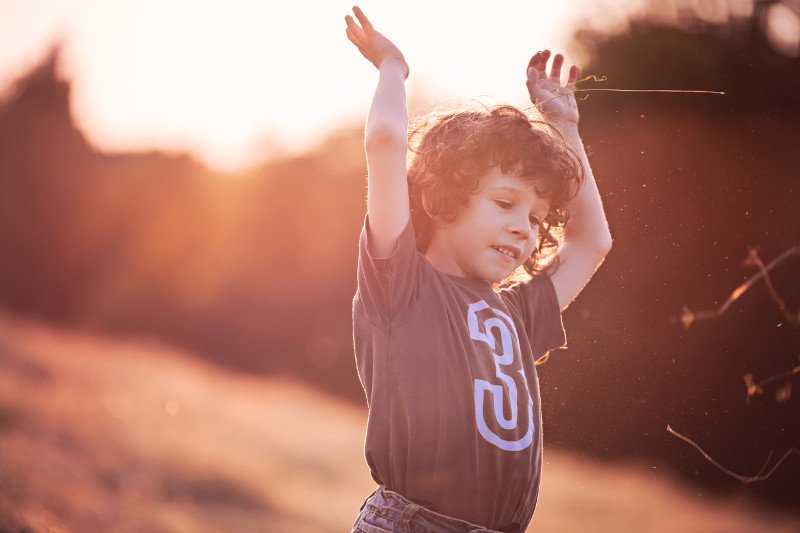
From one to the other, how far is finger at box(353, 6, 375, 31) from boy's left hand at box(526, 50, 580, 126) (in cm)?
51

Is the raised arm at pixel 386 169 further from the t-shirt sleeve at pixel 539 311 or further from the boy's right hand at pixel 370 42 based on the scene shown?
the t-shirt sleeve at pixel 539 311

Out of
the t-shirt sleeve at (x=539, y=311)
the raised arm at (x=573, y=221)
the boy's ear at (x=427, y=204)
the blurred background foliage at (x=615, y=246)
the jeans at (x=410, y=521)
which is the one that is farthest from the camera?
the blurred background foliage at (x=615, y=246)

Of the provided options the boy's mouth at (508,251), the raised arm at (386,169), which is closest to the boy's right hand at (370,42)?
the raised arm at (386,169)

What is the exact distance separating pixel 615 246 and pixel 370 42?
2.86 meters

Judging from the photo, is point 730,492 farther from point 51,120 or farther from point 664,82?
point 51,120

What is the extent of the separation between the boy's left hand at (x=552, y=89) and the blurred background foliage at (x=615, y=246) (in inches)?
25.4

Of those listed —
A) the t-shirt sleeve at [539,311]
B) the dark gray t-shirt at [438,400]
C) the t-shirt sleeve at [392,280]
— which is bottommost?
the dark gray t-shirt at [438,400]

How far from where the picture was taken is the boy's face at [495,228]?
2090 millimetres

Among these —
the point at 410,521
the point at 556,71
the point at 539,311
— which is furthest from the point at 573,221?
the point at 410,521

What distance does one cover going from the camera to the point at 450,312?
6.58ft

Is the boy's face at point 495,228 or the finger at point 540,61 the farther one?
the finger at point 540,61

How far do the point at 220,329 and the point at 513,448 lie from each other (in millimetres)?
10603

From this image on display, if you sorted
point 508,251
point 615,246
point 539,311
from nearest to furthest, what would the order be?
point 508,251
point 539,311
point 615,246

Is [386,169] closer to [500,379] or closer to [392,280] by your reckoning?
[392,280]
